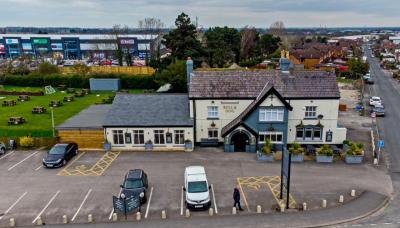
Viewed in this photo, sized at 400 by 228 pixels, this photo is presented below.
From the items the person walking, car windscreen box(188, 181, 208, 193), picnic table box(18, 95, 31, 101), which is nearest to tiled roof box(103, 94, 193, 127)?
car windscreen box(188, 181, 208, 193)

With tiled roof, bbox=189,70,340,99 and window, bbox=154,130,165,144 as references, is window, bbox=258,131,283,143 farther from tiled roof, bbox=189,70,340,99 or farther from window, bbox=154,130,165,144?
window, bbox=154,130,165,144

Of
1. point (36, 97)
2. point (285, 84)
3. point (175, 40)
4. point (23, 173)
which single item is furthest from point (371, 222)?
point (36, 97)

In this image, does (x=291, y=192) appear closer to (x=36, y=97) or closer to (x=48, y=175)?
(x=48, y=175)

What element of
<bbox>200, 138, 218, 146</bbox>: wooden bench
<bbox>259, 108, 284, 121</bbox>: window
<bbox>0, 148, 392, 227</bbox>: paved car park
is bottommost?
<bbox>0, 148, 392, 227</bbox>: paved car park

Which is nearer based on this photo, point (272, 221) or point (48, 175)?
point (272, 221)

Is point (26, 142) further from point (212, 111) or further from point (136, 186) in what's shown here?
point (212, 111)

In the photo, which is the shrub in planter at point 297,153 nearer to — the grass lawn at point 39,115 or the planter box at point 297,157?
the planter box at point 297,157
